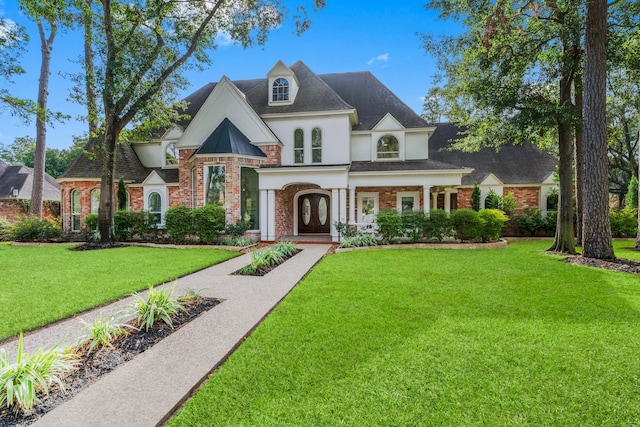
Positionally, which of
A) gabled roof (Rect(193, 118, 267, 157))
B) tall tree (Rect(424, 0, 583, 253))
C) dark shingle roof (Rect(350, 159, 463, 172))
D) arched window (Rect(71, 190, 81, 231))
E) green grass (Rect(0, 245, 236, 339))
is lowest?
green grass (Rect(0, 245, 236, 339))

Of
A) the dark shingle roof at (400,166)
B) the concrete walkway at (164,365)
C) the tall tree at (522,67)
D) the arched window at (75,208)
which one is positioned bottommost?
the concrete walkway at (164,365)

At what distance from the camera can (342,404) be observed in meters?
2.62

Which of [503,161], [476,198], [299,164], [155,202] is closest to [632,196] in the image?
[503,161]

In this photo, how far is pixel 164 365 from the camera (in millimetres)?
3268

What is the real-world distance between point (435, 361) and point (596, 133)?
33.4 ft

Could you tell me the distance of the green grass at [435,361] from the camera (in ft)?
8.32

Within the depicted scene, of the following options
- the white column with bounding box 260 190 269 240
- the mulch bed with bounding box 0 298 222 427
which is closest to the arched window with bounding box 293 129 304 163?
the white column with bounding box 260 190 269 240

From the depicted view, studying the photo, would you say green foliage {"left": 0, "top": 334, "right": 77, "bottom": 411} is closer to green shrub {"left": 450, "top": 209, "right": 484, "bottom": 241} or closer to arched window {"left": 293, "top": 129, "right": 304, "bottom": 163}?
green shrub {"left": 450, "top": 209, "right": 484, "bottom": 241}

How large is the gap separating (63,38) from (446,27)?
68.8 feet

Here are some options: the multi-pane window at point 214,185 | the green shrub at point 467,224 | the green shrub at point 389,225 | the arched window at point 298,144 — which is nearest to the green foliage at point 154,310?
the green shrub at point 389,225

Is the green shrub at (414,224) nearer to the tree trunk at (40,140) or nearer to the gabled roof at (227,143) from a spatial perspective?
the gabled roof at (227,143)

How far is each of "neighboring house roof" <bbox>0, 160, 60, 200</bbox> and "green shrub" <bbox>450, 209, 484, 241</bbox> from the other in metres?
31.4

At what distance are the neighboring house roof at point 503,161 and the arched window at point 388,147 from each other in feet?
11.2

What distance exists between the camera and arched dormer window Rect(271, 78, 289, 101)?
54.6 feet
